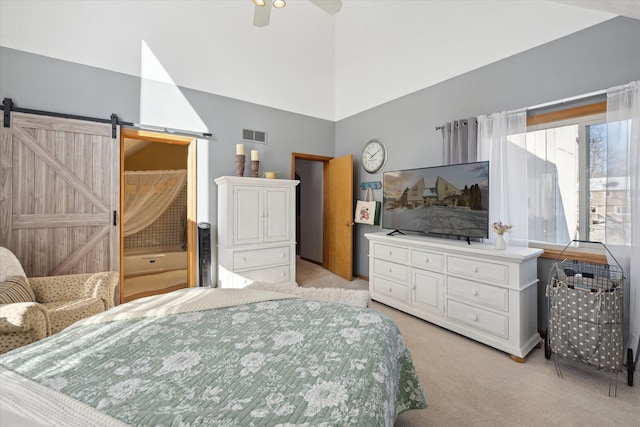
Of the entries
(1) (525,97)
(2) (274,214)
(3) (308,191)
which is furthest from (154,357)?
(3) (308,191)

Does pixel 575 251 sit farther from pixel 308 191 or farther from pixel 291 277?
pixel 308 191

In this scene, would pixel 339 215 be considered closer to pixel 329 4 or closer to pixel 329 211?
pixel 329 211

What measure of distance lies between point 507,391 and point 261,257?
2.77 meters

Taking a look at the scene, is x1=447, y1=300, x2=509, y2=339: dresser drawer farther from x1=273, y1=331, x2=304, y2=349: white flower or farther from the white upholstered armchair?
the white upholstered armchair

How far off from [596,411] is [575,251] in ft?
4.16

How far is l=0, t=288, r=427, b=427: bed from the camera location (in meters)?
0.77

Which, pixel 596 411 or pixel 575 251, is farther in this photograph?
pixel 575 251

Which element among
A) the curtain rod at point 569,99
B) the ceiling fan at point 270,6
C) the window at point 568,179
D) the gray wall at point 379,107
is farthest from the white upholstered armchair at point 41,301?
the curtain rod at point 569,99

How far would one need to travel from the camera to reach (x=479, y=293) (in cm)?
249

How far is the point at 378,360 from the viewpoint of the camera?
1.07 metres

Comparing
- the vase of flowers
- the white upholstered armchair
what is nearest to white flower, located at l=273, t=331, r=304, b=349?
the white upholstered armchair

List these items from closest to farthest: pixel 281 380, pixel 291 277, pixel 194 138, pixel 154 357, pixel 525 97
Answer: pixel 281 380 < pixel 154 357 < pixel 525 97 < pixel 194 138 < pixel 291 277

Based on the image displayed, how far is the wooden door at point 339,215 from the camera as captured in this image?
14.4 feet

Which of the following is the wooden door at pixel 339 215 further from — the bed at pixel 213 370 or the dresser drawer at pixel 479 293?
the bed at pixel 213 370
